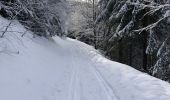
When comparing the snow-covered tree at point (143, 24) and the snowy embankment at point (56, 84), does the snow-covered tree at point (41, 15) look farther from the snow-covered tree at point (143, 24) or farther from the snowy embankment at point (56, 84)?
the snow-covered tree at point (143, 24)

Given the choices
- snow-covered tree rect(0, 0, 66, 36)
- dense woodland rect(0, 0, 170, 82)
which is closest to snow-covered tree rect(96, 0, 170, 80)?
dense woodland rect(0, 0, 170, 82)

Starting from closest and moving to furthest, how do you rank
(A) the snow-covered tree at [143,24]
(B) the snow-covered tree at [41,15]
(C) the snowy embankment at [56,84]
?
(C) the snowy embankment at [56,84], (B) the snow-covered tree at [41,15], (A) the snow-covered tree at [143,24]

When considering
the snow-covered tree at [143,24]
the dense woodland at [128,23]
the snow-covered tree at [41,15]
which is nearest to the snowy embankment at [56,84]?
the dense woodland at [128,23]

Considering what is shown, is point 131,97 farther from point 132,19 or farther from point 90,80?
point 132,19

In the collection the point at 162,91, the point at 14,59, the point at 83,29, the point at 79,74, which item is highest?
the point at 14,59

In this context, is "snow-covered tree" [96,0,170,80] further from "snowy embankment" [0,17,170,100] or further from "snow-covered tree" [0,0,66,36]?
"snowy embankment" [0,17,170,100]

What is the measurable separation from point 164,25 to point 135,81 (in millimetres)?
10672

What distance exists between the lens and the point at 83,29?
43500 mm

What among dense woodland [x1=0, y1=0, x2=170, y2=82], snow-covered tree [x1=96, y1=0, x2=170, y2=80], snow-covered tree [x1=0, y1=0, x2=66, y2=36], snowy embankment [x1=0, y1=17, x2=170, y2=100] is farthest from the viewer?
snow-covered tree [x1=96, y1=0, x2=170, y2=80]

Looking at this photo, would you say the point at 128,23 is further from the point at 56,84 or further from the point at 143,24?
the point at 56,84

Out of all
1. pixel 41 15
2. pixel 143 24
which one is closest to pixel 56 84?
pixel 41 15

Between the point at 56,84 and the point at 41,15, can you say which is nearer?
the point at 56,84

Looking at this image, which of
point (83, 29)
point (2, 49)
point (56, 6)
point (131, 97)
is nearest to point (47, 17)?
point (56, 6)

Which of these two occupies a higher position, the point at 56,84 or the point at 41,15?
the point at 41,15
